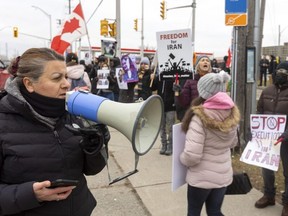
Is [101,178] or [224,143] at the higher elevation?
[224,143]

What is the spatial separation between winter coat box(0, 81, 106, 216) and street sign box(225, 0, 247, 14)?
450cm

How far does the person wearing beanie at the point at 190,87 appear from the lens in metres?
4.81

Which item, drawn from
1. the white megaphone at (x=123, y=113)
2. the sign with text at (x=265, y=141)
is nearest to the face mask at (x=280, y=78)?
the sign with text at (x=265, y=141)

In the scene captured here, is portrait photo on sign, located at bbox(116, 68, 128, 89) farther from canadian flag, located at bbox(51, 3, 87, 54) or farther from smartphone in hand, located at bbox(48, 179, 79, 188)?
smartphone in hand, located at bbox(48, 179, 79, 188)

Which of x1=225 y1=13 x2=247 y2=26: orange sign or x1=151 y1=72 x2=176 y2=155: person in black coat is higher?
x1=225 y1=13 x2=247 y2=26: orange sign

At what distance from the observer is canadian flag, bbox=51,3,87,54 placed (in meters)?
7.30

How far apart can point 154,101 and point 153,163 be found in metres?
3.95

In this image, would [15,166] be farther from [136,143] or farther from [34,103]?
[136,143]

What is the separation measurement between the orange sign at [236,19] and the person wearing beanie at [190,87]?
3.48 ft

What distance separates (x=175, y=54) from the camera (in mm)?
5766

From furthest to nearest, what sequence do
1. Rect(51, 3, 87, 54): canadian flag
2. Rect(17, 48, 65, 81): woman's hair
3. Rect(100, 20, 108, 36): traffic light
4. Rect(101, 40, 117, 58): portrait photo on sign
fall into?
Rect(100, 20, 108, 36): traffic light
Rect(101, 40, 117, 58): portrait photo on sign
Rect(51, 3, 87, 54): canadian flag
Rect(17, 48, 65, 81): woman's hair

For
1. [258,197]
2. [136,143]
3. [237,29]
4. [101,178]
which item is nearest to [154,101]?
[136,143]

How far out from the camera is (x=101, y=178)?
5.04 meters

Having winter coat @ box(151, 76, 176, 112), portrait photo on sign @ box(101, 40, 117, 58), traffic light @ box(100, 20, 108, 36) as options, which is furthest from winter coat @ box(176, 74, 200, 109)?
traffic light @ box(100, 20, 108, 36)
